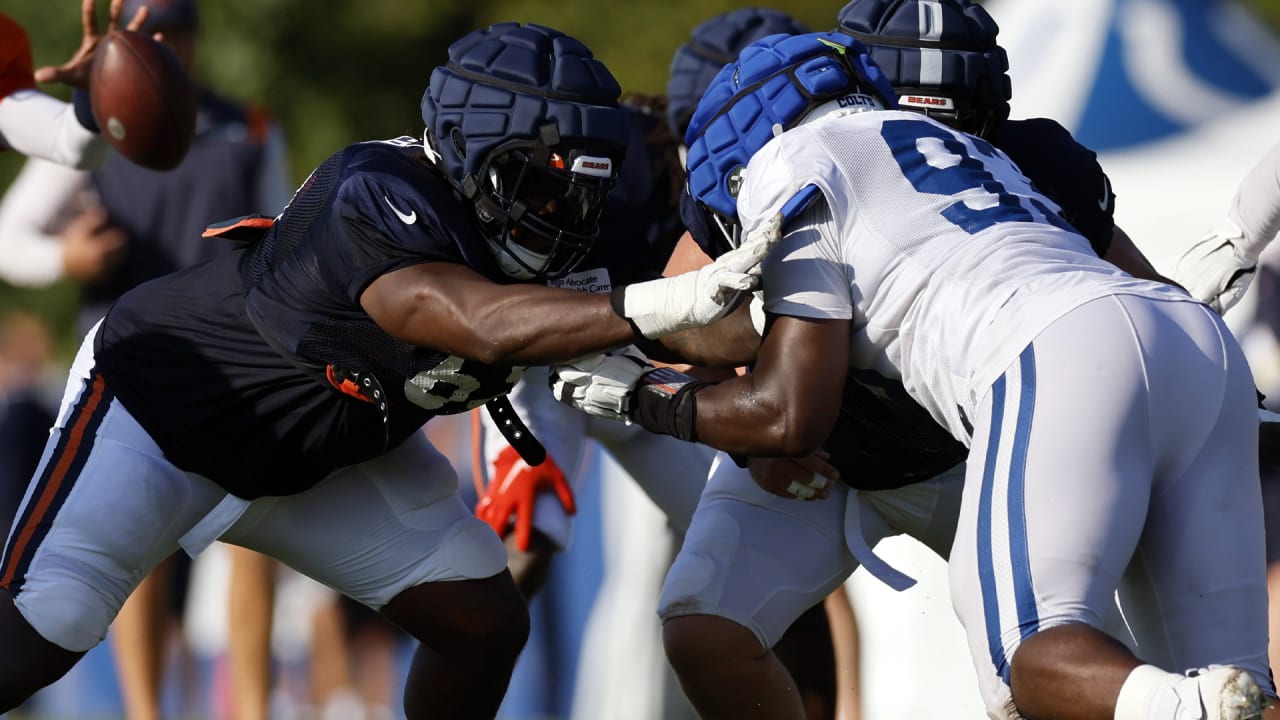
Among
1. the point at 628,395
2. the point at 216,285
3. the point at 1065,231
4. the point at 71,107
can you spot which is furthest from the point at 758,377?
the point at 71,107

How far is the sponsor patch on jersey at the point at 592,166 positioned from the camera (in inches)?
128

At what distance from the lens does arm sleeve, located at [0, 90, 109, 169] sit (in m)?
4.56

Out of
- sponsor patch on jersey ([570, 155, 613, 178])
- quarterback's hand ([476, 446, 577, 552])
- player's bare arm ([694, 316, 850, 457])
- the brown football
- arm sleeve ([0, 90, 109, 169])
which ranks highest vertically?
sponsor patch on jersey ([570, 155, 613, 178])

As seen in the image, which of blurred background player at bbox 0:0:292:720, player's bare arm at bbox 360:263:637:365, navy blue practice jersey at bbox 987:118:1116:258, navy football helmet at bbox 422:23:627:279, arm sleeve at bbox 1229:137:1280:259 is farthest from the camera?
blurred background player at bbox 0:0:292:720

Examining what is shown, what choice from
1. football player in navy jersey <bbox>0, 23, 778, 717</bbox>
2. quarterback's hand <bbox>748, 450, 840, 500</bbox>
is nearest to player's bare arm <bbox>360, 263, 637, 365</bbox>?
football player in navy jersey <bbox>0, 23, 778, 717</bbox>

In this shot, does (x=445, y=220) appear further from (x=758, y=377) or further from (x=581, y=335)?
(x=758, y=377)

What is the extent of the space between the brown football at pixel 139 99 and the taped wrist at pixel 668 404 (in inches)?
Result: 74.4

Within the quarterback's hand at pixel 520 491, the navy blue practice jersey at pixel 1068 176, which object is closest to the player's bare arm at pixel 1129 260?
the navy blue practice jersey at pixel 1068 176

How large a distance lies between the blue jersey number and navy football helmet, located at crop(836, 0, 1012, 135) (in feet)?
1.47

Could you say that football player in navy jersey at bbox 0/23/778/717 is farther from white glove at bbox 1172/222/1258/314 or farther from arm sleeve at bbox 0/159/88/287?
arm sleeve at bbox 0/159/88/287

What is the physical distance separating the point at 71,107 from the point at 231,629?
5.35 ft

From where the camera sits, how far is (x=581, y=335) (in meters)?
3.01

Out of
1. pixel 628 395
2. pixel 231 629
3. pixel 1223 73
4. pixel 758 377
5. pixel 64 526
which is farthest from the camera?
pixel 1223 73

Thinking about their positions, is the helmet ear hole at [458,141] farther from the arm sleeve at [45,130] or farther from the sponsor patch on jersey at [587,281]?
the arm sleeve at [45,130]
